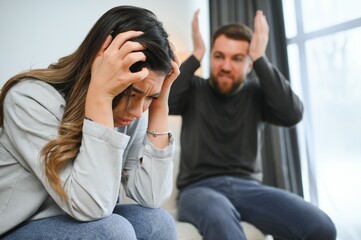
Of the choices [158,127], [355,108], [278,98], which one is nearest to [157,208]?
[158,127]

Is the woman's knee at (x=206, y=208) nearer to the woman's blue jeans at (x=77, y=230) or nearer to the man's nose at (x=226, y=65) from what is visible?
the woman's blue jeans at (x=77, y=230)

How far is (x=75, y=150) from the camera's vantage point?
61cm

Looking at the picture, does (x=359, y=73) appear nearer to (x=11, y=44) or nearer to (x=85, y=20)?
(x=85, y=20)

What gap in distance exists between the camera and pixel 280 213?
1.10 m

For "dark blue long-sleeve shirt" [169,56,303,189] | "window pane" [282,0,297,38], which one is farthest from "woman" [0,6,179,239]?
"window pane" [282,0,297,38]

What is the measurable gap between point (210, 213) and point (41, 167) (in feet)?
2.05

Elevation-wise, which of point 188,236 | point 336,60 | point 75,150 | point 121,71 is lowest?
point 188,236

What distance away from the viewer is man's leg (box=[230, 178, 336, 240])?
3.39 ft

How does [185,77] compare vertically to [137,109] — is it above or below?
above

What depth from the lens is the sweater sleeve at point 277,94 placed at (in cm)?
138

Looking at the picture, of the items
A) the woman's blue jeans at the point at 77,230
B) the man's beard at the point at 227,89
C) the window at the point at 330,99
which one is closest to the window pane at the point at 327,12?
the window at the point at 330,99

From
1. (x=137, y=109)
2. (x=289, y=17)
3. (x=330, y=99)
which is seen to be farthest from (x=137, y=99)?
(x=289, y=17)

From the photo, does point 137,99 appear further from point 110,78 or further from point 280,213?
point 280,213

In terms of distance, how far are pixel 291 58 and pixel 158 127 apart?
1.29m
